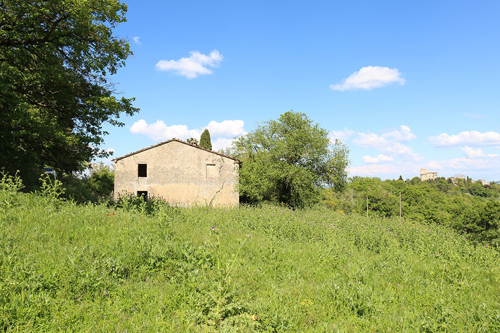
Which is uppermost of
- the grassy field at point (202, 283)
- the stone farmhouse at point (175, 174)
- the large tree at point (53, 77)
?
the large tree at point (53, 77)

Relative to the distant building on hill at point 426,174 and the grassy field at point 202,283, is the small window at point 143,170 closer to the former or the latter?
the grassy field at point 202,283

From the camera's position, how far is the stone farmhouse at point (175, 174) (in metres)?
21.6

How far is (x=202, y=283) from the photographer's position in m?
4.20

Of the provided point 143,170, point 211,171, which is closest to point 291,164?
point 211,171

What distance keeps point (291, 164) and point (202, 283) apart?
856 inches

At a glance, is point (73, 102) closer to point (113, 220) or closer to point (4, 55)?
point (4, 55)

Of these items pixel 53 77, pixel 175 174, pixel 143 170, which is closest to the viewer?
pixel 53 77

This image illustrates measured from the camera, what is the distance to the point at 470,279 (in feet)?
20.4

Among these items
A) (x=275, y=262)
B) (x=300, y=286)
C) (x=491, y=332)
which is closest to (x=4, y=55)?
(x=275, y=262)

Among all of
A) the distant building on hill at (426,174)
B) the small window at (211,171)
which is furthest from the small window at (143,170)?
the distant building on hill at (426,174)

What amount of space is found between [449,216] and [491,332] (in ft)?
217

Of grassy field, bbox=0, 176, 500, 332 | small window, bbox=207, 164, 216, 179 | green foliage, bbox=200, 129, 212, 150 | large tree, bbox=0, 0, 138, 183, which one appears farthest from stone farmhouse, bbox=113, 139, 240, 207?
green foliage, bbox=200, 129, 212, 150

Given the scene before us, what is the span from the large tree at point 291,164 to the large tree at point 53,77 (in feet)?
41.9

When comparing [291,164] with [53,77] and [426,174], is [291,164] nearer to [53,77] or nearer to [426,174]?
[53,77]
